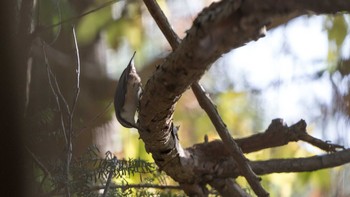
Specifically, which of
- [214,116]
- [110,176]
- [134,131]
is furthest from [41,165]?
[134,131]

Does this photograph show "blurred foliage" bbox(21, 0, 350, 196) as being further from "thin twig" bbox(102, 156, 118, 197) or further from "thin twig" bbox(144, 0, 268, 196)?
"thin twig" bbox(144, 0, 268, 196)

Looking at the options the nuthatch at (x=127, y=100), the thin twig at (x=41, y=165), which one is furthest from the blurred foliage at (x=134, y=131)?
the nuthatch at (x=127, y=100)

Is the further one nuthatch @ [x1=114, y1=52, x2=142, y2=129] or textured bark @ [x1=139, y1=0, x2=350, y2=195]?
nuthatch @ [x1=114, y1=52, x2=142, y2=129]

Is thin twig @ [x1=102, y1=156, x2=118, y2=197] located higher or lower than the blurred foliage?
lower

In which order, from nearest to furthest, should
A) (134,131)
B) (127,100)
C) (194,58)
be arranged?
1. (194,58)
2. (127,100)
3. (134,131)

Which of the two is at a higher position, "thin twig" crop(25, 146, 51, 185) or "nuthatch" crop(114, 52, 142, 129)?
"nuthatch" crop(114, 52, 142, 129)

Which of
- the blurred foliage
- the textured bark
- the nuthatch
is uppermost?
the blurred foliage

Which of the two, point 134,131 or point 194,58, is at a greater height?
point 134,131

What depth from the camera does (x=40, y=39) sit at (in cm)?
90

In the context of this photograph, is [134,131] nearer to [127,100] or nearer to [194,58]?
[127,100]

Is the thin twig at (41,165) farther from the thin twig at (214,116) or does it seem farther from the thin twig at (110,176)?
the thin twig at (214,116)

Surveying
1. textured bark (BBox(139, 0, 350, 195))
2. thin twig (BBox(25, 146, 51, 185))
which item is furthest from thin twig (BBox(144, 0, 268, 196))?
thin twig (BBox(25, 146, 51, 185))

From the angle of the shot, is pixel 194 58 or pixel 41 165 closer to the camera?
pixel 194 58

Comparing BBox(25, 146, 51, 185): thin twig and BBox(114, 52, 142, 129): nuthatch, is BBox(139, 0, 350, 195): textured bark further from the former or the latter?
BBox(25, 146, 51, 185): thin twig
